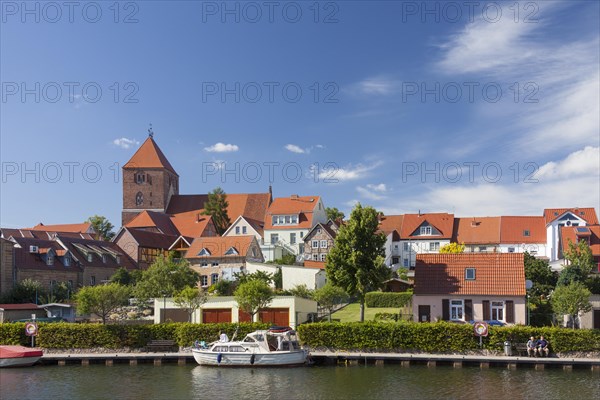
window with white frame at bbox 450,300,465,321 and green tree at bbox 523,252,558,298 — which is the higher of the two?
green tree at bbox 523,252,558,298

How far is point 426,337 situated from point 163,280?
32.5 metres

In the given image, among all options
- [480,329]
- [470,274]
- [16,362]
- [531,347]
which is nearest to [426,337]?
[480,329]

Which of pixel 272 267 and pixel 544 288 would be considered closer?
pixel 544 288

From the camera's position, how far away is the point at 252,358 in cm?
4125

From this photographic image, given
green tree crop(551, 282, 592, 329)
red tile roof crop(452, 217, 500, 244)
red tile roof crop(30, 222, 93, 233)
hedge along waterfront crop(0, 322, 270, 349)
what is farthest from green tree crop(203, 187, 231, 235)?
green tree crop(551, 282, 592, 329)

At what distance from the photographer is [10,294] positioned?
212 ft

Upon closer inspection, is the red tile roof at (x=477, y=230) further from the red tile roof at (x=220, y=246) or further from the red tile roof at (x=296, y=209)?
the red tile roof at (x=220, y=246)

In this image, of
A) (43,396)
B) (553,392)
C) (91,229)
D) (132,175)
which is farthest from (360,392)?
(132,175)

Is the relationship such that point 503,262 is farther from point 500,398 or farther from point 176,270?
point 176,270

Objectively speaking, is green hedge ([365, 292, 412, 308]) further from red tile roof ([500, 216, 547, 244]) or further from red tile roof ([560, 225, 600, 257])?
red tile roof ([500, 216, 547, 244])

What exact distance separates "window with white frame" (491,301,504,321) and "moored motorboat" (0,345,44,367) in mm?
32747

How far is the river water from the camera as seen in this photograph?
3186cm

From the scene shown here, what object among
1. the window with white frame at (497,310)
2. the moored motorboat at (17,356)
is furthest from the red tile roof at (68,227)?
the window with white frame at (497,310)

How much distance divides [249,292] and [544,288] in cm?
3227
